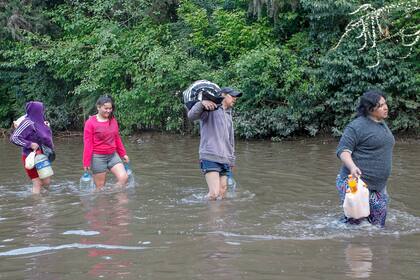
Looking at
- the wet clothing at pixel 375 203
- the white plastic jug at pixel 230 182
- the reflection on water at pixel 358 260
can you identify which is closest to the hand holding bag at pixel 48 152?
the white plastic jug at pixel 230 182

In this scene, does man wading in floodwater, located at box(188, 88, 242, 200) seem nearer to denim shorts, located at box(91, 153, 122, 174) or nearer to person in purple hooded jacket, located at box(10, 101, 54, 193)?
denim shorts, located at box(91, 153, 122, 174)

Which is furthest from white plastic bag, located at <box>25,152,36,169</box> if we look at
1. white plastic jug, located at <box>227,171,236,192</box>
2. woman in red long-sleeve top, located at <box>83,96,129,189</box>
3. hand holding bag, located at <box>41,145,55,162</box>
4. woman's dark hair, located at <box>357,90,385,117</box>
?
woman's dark hair, located at <box>357,90,385,117</box>

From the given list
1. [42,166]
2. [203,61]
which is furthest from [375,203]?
[203,61]

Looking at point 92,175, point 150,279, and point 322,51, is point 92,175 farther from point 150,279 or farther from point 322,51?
point 322,51

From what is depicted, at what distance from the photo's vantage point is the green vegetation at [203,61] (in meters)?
16.5

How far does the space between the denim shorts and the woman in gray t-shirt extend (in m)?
4.19

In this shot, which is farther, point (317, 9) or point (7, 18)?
point (7, 18)

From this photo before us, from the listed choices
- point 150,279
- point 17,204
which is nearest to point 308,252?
point 150,279

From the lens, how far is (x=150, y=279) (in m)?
5.34

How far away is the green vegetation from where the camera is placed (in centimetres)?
1653

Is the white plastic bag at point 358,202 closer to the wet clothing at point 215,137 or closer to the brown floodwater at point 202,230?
the brown floodwater at point 202,230

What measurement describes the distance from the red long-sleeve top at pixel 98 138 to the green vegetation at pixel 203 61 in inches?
314

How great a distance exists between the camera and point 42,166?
31.1ft

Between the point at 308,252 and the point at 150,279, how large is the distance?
1630 mm
